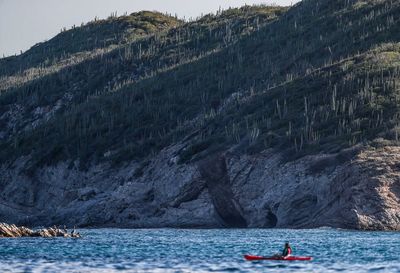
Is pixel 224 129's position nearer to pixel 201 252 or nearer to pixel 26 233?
pixel 26 233

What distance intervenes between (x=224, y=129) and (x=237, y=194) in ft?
56.2

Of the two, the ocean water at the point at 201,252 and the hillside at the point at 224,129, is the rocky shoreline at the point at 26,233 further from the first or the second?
the hillside at the point at 224,129

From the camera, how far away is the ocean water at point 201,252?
46.7m

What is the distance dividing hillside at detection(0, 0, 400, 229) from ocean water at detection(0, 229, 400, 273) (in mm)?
11574

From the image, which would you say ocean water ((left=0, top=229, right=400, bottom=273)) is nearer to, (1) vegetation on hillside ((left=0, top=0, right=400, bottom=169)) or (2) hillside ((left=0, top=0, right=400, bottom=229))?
(2) hillside ((left=0, top=0, right=400, bottom=229))

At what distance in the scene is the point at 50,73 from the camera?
578 feet

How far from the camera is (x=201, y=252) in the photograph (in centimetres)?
5675

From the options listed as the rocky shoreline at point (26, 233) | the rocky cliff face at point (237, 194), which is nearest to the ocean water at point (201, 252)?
the rocky shoreline at point (26, 233)

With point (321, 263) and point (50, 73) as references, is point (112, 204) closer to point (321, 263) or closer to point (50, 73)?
point (321, 263)

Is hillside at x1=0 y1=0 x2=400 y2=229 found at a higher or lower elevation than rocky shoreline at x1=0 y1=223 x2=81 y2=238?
higher

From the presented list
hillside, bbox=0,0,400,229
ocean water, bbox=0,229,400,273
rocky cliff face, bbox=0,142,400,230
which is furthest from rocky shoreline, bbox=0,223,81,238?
hillside, bbox=0,0,400,229

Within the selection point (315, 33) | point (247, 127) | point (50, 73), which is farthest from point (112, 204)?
point (50, 73)

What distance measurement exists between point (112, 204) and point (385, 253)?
51529 millimetres

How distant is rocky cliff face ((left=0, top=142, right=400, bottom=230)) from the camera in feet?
276
